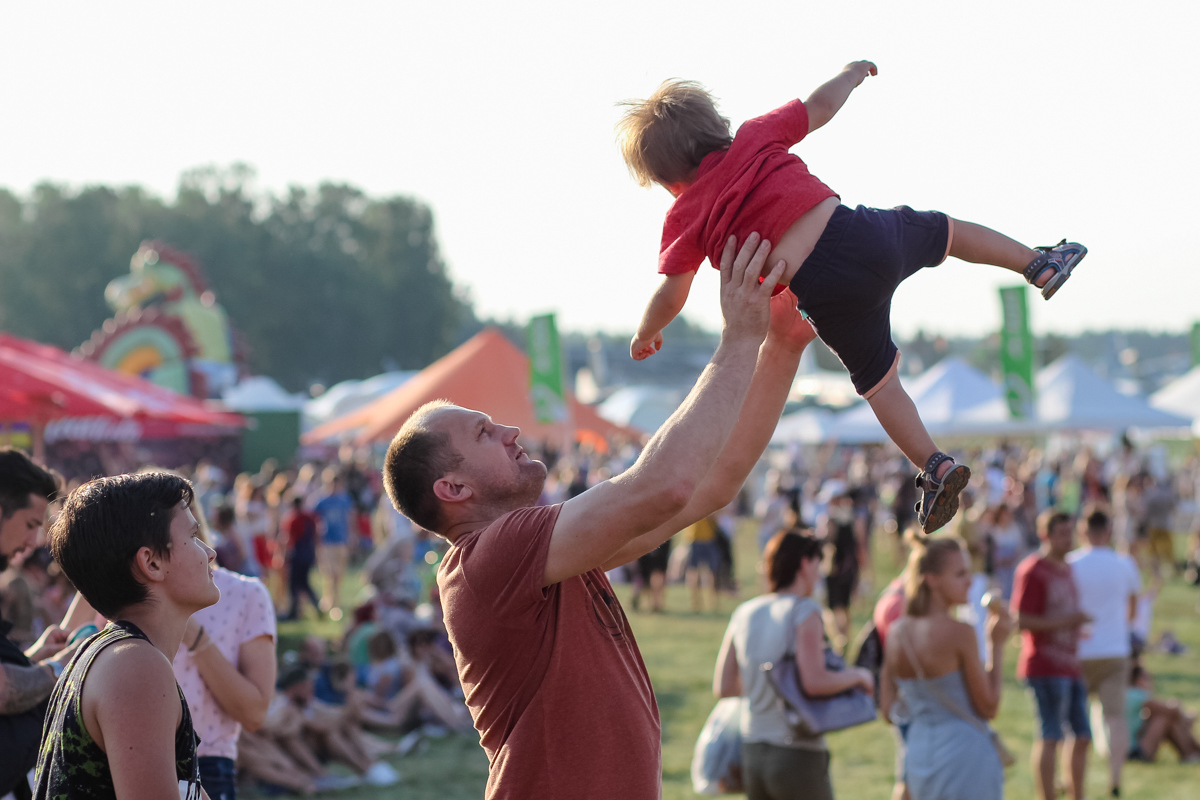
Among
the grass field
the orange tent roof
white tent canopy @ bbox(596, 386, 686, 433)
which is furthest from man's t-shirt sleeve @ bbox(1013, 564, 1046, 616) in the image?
white tent canopy @ bbox(596, 386, 686, 433)

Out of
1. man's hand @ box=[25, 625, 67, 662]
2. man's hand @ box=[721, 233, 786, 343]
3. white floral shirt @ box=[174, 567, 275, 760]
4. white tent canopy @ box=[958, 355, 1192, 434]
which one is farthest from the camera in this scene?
white tent canopy @ box=[958, 355, 1192, 434]

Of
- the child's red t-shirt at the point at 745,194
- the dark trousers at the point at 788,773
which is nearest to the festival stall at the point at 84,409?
the dark trousers at the point at 788,773

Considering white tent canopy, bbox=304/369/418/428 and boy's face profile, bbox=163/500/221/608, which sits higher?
white tent canopy, bbox=304/369/418/428

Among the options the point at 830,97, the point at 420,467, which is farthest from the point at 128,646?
the point at 830,97

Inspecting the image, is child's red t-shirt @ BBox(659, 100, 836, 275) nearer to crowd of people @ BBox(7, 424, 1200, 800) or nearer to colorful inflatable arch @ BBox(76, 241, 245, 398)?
crowd of people @ BBox(7, 424, 1200, 800)

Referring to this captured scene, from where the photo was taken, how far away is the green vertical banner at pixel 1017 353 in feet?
48.2

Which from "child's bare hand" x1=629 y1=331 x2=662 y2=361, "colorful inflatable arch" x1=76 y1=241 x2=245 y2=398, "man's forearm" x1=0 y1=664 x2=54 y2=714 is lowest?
"man's forearm" x1=0 y1=664 x2=54 y2=714

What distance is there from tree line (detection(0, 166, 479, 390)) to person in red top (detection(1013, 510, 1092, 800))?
5918 centimetres

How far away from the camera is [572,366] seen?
8238cm

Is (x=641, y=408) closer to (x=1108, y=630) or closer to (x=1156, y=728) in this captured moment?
(x=1156, y=728)

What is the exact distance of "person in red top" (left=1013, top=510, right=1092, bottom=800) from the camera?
6332 millimetres

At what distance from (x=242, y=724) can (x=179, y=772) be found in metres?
1.30

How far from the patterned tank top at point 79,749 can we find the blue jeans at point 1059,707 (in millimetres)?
5532

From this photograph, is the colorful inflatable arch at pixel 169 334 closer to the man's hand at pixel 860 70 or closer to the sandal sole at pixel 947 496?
the man's hand at pixel 860 70
